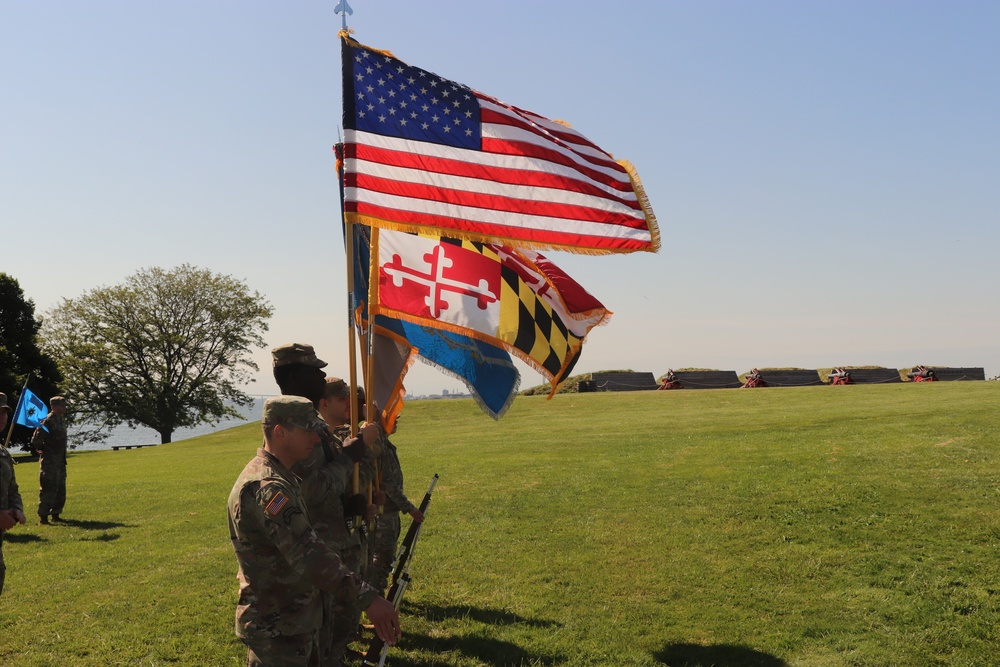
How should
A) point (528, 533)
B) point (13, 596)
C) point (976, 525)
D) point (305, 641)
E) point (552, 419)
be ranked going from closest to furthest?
point (305, 641) < point (13, 596) < point (976, 525) < point (528, 533) < point (552, 419)

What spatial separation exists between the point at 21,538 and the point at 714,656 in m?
12.6

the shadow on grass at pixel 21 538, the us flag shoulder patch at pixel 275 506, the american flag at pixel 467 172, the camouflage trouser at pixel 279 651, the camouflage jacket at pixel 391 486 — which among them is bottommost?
the shadow on grass at pixel 21 538

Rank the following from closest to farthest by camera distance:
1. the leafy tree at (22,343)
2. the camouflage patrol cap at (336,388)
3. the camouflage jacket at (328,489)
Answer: the camouflage jacket at (328,489) → the camouflage patrol cap at (336,388) → the leafy tree at (22,343)

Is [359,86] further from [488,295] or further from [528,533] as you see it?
[528,533]

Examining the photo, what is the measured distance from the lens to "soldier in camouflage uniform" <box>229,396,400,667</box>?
4141mm

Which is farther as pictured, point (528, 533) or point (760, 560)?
point (528, 533)

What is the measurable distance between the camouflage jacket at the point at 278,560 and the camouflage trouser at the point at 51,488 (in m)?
13.2

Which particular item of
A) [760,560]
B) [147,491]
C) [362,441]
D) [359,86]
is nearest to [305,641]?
[362,441]

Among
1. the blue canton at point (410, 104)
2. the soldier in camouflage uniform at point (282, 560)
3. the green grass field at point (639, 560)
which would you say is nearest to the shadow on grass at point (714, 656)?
the green grass field at point (639, 560)

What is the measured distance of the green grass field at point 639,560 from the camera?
7.70 metres

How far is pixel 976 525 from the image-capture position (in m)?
10.6

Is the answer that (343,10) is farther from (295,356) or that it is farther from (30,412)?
(30,412)

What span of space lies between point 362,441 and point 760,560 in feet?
22.2

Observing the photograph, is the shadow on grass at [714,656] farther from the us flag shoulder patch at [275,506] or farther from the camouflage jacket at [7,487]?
the camouflage jacket at [7,487]
